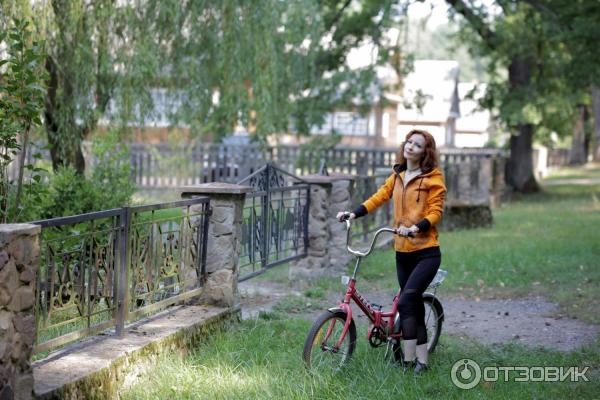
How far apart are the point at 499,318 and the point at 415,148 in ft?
11.7

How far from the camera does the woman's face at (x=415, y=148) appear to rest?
625 centimetres

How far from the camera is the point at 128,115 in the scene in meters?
11.9

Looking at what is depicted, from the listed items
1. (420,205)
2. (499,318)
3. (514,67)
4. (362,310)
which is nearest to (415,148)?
(420,205)

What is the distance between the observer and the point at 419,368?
620cm

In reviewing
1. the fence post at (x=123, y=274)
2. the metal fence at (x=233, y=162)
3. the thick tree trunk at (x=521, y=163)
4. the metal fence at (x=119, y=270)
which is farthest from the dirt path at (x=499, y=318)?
the thick tree trunk at (x=521, y=163)

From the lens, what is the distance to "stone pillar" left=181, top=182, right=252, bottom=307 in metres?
7.61

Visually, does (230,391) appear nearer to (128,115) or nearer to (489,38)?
(128,115)

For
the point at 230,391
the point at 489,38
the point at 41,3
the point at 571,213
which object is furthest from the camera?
the point at 489,38

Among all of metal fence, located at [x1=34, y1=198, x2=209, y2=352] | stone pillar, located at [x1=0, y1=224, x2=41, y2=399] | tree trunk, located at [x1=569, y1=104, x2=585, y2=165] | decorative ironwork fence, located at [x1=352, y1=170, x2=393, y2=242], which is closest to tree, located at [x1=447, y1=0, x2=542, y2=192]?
decorative ironwork fence, located at [x1=352, y1=170, x2=393, y2=242]

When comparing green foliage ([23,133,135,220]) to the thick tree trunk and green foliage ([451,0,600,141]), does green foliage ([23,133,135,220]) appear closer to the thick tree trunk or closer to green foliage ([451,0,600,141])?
green foliage ([451,0,600,141])

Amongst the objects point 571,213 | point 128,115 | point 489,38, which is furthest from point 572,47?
point 128,115

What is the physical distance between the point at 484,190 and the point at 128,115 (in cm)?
898

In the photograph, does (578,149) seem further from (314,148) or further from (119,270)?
(119,270)

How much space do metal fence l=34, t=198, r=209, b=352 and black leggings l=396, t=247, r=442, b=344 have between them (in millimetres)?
1866
